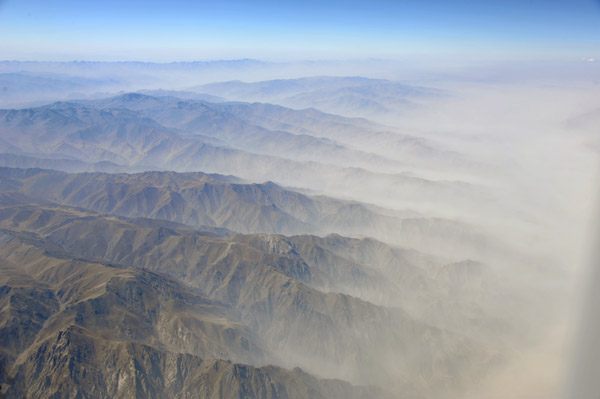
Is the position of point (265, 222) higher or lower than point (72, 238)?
lower

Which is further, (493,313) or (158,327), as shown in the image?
(493,313)

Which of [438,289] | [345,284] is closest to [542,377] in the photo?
[438,289]

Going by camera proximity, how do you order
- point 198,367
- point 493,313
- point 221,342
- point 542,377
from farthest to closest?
point 493,313 < point 221,342 < point 542,377 < point 198,367

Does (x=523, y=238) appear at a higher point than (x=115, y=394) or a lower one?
lower

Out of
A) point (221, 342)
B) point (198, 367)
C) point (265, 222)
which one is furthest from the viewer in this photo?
point (265, 222)

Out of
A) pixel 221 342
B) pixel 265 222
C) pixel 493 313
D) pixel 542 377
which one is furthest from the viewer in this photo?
pixel 265 222

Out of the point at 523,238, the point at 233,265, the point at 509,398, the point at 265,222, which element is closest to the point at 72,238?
the point at 233,265

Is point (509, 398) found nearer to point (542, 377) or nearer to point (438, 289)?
point (542, 377)

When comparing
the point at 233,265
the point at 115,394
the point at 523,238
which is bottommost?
the point at 523,238

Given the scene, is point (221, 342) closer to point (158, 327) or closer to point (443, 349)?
point (158, 327)
